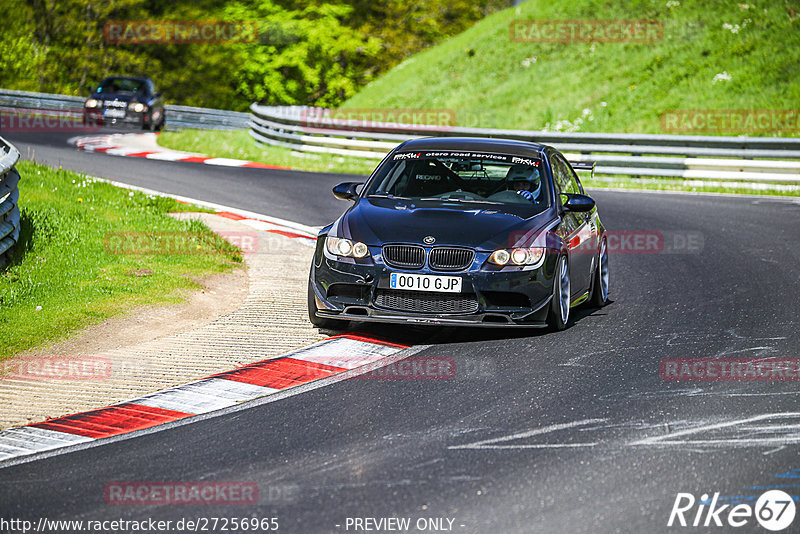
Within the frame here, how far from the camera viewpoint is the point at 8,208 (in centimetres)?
1027

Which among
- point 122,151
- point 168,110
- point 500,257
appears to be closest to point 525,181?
point 500,257

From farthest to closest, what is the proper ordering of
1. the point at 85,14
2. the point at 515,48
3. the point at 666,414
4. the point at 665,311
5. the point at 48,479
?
1. the point at 85,14
2. the point at 515,48
3. the point at 665,311
4. the point at 666,414
5. the point at 48,479

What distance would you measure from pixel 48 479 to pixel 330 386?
2167 mm

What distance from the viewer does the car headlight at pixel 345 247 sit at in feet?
27.0

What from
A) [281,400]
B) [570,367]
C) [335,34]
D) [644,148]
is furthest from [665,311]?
[335,34]

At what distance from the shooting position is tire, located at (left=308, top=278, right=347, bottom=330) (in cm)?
848

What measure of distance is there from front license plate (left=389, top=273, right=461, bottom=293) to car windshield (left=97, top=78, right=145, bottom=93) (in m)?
27.1

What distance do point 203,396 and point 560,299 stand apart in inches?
120

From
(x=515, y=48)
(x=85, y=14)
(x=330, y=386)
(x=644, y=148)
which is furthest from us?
(x=85, y=14)

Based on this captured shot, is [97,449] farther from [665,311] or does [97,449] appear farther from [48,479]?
[665,311]

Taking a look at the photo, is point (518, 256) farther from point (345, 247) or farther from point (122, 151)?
point (122, 151)

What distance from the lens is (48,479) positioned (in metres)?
5.32

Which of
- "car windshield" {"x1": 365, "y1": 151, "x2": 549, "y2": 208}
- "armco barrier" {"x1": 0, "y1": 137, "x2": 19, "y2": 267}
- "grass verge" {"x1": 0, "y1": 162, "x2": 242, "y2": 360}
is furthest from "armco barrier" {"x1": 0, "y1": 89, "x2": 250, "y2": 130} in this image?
"car windshield" {"x1": 365, "y1": 151, "x2": 549, "y2": 208}

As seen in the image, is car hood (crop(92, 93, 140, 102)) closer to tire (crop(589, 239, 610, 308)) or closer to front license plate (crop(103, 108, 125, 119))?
front license plate (crop(103, 108, 125, 119))
